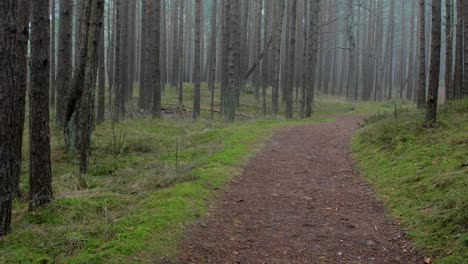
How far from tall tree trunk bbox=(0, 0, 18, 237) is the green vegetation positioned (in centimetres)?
485

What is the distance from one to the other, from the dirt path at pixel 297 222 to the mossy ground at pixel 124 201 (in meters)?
0.38

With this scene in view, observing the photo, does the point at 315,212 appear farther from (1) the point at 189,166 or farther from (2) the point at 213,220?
(1) the point at 189,166

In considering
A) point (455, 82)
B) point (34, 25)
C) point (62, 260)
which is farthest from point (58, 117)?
point (455, 82)

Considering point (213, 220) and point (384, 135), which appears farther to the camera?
point (384, 135)

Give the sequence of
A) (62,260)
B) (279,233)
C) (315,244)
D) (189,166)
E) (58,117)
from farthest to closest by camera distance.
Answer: (58,117) < (189,166) < (279,233) < (315,244) < (62,260)

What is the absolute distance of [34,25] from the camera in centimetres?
597

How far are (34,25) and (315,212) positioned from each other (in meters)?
4.82

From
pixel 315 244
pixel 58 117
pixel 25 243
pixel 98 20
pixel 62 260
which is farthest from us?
pixel 58 117

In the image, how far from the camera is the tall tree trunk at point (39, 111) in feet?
19.6

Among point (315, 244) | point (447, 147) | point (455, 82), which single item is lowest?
point (315, 244)

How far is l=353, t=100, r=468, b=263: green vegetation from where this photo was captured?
5.01 m

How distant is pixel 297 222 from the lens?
6.11 meters

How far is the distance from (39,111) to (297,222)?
3.87 meters

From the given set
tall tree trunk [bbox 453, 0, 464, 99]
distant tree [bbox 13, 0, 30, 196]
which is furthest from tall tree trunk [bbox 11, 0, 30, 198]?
tall tree trunk [bbox 453, 0, 464, 99]
